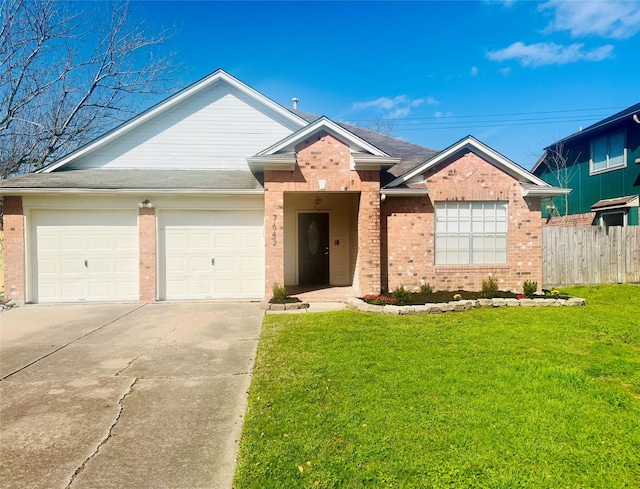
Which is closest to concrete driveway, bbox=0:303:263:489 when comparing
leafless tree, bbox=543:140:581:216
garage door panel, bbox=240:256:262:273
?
garage door panel, bbox=240:256:262:273

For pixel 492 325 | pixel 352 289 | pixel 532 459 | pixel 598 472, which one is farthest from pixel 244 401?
pixel 352 289

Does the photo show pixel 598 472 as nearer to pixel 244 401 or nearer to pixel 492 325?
pixel 244 401

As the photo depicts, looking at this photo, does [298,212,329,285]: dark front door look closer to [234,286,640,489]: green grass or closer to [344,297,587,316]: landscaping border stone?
[344,297,587,316]: landscaping border stone

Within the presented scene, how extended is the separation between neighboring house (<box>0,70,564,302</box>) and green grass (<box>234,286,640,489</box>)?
3.47m

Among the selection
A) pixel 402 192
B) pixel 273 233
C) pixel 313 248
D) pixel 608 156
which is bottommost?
pixel 313 248

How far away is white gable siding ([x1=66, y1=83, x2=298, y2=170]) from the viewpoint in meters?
11.4

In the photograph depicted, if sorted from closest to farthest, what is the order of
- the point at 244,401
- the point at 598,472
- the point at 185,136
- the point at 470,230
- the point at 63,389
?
the point at 598,472 < the point at 244,401 < the point at 63,389 < the point at 470,230 < the point at 185,136

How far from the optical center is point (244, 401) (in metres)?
4.00

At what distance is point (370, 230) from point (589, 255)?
8135 mm

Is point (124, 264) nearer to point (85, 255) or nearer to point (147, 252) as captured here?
point (147, 252)

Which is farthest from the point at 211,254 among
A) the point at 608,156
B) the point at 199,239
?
the point at 608,156

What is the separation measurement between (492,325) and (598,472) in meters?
4.51

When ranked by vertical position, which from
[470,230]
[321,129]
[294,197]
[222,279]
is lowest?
[222,279]

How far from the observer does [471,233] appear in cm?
998
